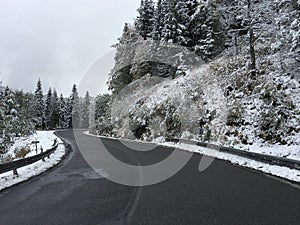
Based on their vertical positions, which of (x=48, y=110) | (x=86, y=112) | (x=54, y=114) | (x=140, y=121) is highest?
(x=48, y=110)

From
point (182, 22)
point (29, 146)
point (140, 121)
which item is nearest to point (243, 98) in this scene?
point (140, 121)

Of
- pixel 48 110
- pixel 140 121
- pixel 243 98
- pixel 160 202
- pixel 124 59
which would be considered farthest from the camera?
pixel 48 110

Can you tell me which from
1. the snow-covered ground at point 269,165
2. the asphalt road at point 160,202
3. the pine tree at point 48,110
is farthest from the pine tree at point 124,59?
the pine tree at point 48,110

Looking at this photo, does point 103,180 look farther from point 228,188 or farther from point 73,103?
point 73,103

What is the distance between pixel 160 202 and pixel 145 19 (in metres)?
49.1

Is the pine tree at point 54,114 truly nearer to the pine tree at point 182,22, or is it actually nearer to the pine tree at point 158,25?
the pine tree at point 158,25

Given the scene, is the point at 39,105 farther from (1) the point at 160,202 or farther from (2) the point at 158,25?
(1) the point at 160,202

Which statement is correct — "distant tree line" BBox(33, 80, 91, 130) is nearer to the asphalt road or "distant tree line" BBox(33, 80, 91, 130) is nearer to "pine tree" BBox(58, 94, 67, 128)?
"pine tree" BBox(58, 94, 67, 128)

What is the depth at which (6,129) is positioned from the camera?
1051 inches

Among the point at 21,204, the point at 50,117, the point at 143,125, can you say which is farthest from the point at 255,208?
the point at 50,117

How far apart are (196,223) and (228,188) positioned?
3182 millimetres

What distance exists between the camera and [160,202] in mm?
6660

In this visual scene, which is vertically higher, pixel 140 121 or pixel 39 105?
pixel 39 105

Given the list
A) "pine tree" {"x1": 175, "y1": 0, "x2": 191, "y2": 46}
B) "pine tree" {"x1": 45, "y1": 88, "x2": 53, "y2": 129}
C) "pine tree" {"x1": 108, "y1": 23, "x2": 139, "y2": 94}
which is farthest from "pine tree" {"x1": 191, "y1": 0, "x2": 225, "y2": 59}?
"pine tree" {"x1": 45, "y1": 88, "x2": 53, "y2": 129}
